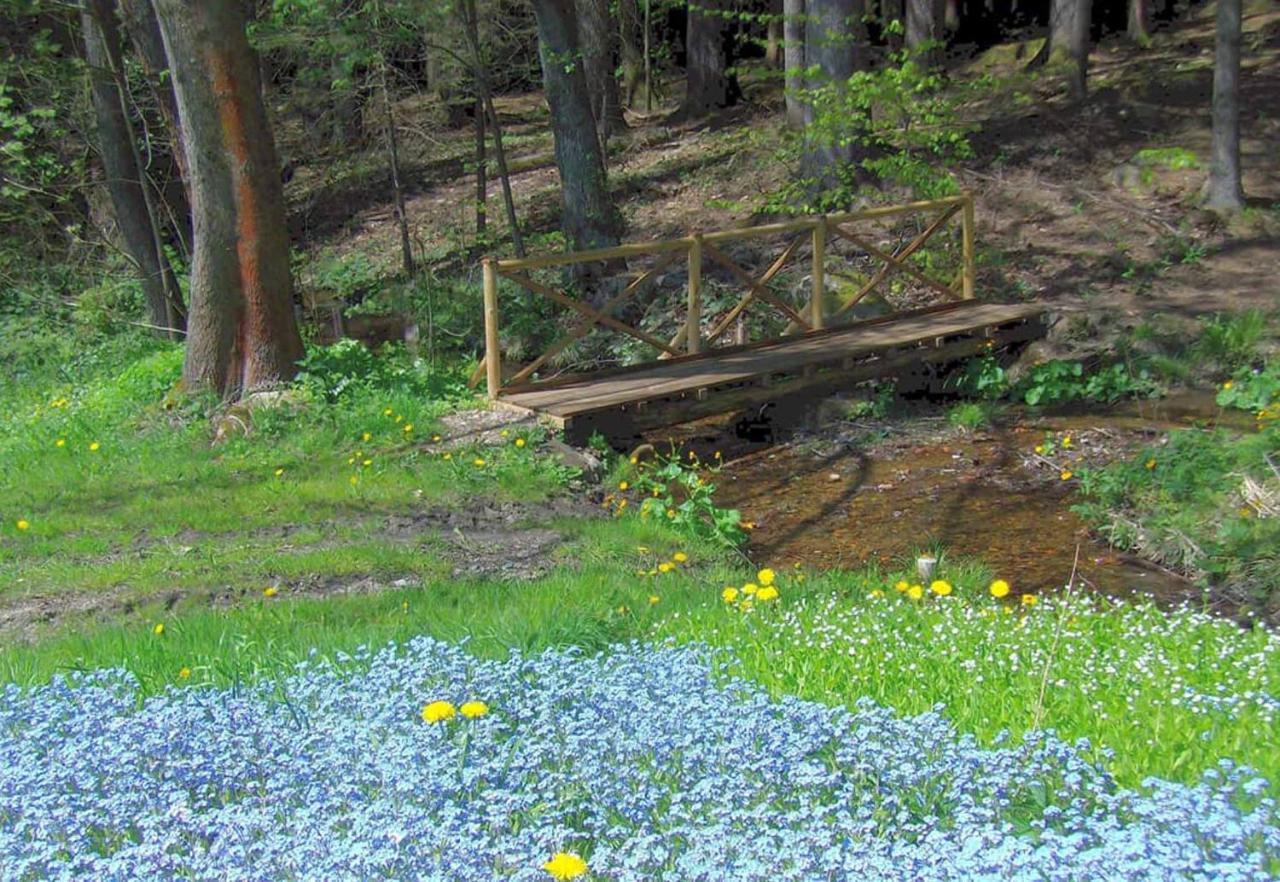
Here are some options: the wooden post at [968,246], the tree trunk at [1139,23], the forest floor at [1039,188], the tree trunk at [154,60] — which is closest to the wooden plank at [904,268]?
the wooden post at [968,246]

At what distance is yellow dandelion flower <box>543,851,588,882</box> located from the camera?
9.12 ft

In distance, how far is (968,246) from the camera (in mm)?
13664

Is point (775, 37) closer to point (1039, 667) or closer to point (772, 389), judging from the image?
point (772, 389)

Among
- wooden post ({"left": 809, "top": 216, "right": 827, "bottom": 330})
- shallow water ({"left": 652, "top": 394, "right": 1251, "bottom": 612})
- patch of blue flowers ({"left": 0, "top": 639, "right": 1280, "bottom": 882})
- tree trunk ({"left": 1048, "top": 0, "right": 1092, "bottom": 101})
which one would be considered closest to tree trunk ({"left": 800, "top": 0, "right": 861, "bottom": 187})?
wooden post ({"left": 809, "top": 216, "right": 827, "bottom": 330})

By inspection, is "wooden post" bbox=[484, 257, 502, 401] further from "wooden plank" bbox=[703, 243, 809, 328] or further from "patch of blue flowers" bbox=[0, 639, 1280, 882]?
"patch of blue flowers" bbox=[0, 639, 1280, 882]

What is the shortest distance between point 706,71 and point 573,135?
350 inches

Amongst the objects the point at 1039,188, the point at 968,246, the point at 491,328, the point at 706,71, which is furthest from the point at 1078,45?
the point at 491,328

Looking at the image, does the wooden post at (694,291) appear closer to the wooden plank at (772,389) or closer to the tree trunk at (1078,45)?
the wooden plank at (772,389)

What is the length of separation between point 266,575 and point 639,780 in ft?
14.6

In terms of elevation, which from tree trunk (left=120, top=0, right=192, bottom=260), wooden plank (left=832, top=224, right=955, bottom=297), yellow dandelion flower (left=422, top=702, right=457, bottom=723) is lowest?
wooden plank (left=832, top=224, right=955, bottom=297)

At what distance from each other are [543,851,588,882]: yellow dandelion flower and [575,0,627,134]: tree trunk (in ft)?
57.4

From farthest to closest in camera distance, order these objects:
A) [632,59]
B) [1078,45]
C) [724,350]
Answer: [632,59], [1078,45], [724,350]

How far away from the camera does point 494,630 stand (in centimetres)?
528

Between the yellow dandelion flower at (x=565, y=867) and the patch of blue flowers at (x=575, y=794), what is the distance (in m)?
0.08
